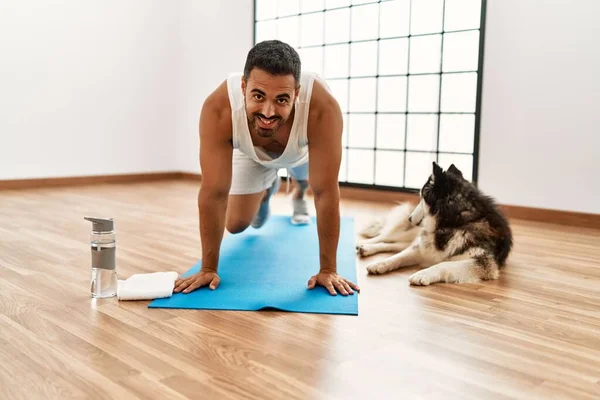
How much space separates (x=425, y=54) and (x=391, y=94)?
476 millimetres

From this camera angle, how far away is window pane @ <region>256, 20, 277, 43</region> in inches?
227

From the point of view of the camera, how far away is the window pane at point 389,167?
4.84 metres

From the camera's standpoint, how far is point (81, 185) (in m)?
5.73

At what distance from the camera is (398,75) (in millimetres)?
4727

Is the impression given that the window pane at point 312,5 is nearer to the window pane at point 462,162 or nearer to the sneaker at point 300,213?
the window pane at point 462,162

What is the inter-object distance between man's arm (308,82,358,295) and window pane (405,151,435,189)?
111 inches

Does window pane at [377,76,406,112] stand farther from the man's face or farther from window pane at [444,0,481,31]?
the man's face

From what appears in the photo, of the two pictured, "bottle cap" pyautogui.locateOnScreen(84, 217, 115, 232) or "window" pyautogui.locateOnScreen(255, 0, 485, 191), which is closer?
"bottle cap" pyautogui.locateOnScreen(84, 217, 115, 232)

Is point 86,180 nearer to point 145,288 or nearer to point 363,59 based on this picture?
point 363,59

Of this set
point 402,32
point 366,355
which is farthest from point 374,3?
point 366,355

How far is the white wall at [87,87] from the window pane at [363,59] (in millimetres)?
2623

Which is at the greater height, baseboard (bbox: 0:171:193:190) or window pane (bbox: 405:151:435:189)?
window pane (bbox: 405:151:435:189)


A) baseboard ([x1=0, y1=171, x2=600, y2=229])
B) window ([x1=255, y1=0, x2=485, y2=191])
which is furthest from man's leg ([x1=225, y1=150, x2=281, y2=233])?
window ([x1=255, y1=0, x2=485, y2=191])

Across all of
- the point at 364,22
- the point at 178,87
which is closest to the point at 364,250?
the point at 364,22
